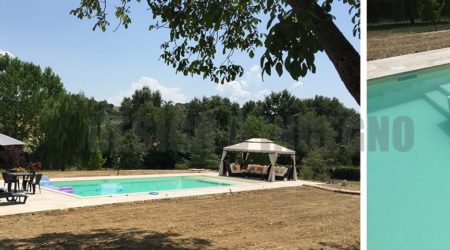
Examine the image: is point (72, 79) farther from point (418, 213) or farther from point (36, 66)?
point (418, 213)

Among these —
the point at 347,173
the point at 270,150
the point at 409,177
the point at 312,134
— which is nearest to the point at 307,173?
the point at 270,150

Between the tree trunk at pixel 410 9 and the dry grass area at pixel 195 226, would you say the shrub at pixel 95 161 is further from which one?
the tree trunk at pixel 410 9

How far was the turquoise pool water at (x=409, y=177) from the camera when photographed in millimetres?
3763

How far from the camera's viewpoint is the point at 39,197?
11.2 metres

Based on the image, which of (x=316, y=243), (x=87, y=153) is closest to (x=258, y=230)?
(x=316, y=243)

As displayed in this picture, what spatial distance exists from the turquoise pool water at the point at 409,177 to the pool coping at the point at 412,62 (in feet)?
6.32

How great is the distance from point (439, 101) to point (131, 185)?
11.2 meters

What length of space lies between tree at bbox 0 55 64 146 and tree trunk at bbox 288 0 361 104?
93.2 ft

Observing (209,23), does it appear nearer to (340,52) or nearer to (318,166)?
(340,52)

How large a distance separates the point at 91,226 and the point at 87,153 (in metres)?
17.7

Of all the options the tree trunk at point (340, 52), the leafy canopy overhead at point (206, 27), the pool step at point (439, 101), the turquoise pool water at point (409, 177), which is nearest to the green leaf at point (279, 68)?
the tree trunk at point (340, 52)

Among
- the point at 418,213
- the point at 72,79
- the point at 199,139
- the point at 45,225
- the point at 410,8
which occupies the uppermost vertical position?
the point at 72,79

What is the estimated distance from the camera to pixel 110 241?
249 inches

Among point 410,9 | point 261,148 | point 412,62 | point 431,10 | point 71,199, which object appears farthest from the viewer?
point 261,148
